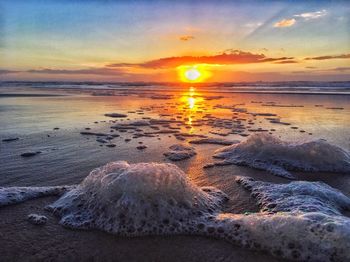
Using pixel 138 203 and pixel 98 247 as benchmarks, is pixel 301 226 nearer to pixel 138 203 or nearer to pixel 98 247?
pixel 138 203

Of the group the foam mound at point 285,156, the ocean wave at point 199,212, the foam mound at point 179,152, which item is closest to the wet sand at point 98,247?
the ocean wave at point 199,212

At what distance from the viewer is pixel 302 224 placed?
10.6ft

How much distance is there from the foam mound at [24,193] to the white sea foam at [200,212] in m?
0.25

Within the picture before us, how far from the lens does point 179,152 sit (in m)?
6.38

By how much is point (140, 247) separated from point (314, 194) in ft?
7.60

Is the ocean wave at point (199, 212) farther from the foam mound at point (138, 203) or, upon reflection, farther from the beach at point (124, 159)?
the beach at point (124, 159)

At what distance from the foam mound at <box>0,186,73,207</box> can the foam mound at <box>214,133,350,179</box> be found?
294 cm

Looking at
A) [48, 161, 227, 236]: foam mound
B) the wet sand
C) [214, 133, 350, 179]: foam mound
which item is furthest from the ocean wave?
[214, 133, 350, 179]: foam mound

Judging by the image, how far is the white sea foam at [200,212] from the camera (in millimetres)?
3102

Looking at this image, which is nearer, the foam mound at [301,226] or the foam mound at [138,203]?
the foam mound at [301,226]

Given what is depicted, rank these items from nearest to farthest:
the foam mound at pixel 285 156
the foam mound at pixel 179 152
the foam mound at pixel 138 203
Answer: the foam mound at pixel 138 203, the foam mound at pixel 285 156, the foam mound at pixel 179 152

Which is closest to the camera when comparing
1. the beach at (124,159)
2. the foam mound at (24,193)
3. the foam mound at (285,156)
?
the beach at (124,159)

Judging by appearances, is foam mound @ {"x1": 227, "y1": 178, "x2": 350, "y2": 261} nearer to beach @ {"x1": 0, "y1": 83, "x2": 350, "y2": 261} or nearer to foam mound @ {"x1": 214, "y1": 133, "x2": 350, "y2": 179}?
beach @ {"x1": 0, "y1": 83, "x2": 350, "y2": 261}

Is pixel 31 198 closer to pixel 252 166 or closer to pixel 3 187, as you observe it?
pixel 3 187
